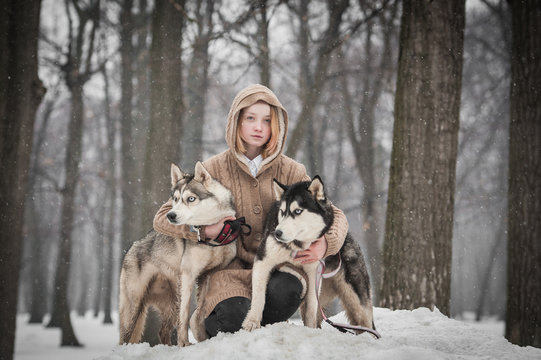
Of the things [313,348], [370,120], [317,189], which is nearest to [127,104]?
[370,120]

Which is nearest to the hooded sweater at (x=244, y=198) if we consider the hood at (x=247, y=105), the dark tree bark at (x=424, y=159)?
the hood at (x=247, y=105)

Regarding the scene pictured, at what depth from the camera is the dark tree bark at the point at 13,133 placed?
551cm

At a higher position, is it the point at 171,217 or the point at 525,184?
the point at 525,184

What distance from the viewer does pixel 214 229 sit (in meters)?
3.59

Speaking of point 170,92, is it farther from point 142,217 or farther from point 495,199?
point 495,199

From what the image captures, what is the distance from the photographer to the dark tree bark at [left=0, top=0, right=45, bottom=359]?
5.51m

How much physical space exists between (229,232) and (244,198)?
0.45 meters

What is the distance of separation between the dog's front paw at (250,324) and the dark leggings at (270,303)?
0.24m

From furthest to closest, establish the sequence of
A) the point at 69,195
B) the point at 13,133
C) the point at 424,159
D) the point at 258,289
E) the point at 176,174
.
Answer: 1. the point at 69,195
2. the point at 13,133
3. the point at 424,159
4. the point at 176,174
5. the point at 258,289

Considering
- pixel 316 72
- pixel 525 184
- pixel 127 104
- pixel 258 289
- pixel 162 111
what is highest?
pixel 316 72

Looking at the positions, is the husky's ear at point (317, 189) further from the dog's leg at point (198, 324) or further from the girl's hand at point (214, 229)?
the dog's leg at point (198, 324)

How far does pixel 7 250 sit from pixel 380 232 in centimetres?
1018

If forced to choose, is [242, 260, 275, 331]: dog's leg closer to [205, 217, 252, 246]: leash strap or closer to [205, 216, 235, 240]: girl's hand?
[205, 217, 252, 246]: leash strap

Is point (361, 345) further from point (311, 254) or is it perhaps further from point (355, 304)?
point (355, 304)
